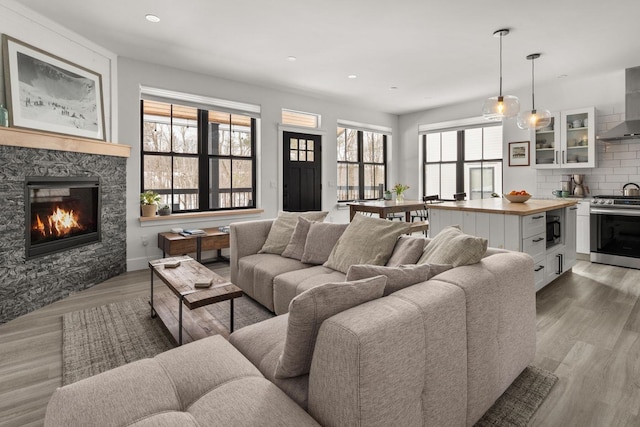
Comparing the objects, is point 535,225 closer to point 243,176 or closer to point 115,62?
point 243,176

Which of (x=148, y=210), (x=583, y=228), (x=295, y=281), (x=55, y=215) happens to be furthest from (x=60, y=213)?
(x=583, y=228)

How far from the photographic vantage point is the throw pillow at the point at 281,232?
11.4 ft

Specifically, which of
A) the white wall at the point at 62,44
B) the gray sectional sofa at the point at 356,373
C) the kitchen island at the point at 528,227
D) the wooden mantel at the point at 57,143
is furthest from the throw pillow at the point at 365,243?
the white wall at the point at 62,44

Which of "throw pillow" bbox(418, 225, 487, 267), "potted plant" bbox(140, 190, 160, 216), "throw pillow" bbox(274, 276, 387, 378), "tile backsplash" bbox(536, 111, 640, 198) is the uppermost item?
"tile backsplash" bbox(536, 111, 640, 198)

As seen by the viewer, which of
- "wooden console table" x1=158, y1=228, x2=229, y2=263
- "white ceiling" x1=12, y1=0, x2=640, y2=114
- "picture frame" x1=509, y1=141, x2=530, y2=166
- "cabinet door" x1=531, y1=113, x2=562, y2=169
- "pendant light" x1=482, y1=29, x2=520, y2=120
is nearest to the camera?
"white ceiling" x1=12, y1=0, x2=640, y2=114

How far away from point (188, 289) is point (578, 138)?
5.84m

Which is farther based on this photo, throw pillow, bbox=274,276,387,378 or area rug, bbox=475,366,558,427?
area rug, bbox=475,366,558,427

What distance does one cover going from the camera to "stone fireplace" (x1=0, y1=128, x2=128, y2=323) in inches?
121

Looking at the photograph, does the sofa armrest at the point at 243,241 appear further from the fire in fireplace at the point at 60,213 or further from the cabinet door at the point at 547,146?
the cabinet door at the point at 547,146

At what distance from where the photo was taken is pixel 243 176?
18.9ft

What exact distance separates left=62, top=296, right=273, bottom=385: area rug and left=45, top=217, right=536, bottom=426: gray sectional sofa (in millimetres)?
1135

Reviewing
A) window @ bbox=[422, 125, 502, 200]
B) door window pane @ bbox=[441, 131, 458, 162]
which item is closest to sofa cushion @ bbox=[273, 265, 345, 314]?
window @ bbox=[422, 125, 502, 200]

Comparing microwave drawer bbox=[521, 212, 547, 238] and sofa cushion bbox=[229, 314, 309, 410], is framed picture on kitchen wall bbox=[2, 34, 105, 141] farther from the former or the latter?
microwave drawer bbox=[521, 212, 547, 238]

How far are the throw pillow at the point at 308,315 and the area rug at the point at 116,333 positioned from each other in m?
1.59
